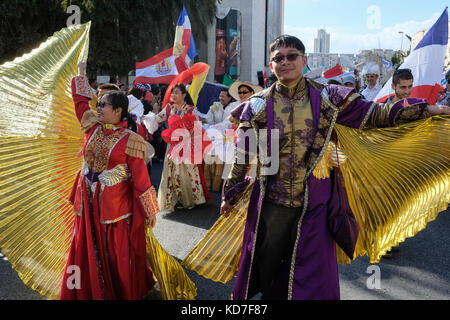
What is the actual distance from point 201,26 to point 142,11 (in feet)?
17.0

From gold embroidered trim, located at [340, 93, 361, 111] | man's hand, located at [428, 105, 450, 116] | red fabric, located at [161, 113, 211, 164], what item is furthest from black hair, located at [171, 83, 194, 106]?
man's hand, located at [428, 105, 450, 116]

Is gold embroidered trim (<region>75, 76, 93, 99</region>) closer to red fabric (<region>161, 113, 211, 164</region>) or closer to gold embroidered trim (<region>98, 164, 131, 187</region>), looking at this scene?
gold embroidered trim (<region>98, 164, 131, 187</region>)

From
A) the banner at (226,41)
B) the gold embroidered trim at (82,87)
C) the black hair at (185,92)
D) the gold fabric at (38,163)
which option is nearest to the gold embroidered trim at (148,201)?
the gold fabric at (38,163)

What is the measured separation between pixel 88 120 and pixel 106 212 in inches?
25.3

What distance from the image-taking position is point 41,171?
285cm

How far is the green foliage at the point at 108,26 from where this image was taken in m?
14.1

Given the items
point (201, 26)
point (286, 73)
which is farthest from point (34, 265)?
point (201, 26)

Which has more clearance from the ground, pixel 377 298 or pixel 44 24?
pixel 44 24

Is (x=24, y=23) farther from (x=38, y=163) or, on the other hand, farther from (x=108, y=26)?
(x=38, y=163)

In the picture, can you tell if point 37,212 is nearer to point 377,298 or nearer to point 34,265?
point 34,265

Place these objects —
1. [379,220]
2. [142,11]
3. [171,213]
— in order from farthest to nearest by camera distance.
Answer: [142,11]
[171,213]
[379,220]

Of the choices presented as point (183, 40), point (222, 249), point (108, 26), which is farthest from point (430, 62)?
point (108, 26)

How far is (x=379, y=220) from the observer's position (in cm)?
249

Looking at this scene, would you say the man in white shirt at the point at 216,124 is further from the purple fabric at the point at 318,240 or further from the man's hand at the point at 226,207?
the purple fabric at the point at 318,240
